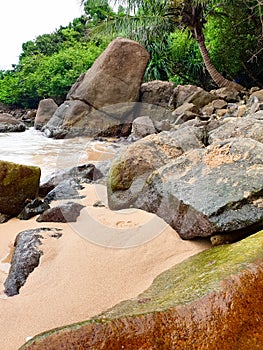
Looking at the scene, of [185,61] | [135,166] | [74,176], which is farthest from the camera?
[185,61]

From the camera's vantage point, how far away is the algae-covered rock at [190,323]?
3.30ft

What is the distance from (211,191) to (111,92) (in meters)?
9.28

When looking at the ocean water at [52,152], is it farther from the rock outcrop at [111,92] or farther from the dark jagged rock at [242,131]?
the dark jagged rock at [242,131]

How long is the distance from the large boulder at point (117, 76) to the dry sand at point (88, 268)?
28.4 ft

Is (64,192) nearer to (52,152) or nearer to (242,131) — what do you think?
(242,131)

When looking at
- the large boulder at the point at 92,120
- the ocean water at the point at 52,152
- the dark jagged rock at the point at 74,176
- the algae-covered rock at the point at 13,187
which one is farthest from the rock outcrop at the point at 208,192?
the large boulder at the point at 92,120

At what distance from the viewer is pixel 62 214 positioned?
2816 millimetres

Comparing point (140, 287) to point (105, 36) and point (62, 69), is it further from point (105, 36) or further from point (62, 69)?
point (62, 69)

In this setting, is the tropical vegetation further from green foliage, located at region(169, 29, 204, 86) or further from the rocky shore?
the rocky shore

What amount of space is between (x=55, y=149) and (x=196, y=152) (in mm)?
6484

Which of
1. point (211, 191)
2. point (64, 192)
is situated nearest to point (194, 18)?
point (64, 192)

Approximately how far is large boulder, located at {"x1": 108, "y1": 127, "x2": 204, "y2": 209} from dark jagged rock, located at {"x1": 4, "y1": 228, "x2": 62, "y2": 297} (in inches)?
24.7

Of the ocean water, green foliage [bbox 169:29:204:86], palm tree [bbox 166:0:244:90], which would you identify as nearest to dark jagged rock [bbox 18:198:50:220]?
the ocean water

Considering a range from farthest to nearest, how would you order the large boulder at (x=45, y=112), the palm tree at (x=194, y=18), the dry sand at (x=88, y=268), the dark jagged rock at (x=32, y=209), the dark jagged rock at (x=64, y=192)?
the large boulder at (x=45, y=112) → the palm tree at (x=194, y=18) → the dark jagged rock at (x=64, y=192) → the dark jagged rock at (x=32, y=209) → the dry sand at (x=88, y=268)
